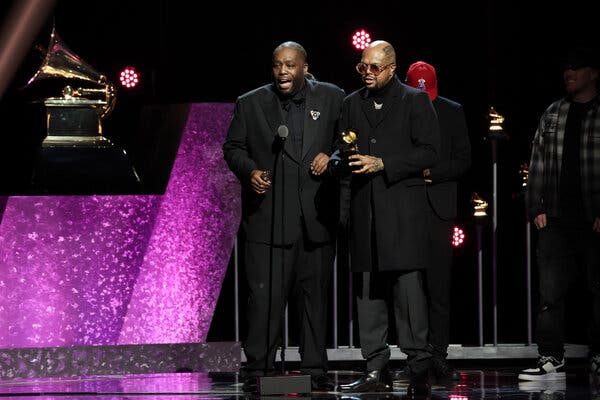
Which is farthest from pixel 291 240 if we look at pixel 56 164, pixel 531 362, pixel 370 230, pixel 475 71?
pixel 475 71

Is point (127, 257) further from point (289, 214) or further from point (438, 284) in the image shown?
point (438, 284)

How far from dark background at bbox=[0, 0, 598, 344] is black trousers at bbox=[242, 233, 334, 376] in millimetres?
2911

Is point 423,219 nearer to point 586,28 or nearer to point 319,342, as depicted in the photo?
point 319,342

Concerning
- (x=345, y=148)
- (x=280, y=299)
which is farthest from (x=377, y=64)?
(x=280, y=299)

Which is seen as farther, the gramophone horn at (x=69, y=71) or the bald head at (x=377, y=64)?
the gramophone horn at (x=69, y=71)

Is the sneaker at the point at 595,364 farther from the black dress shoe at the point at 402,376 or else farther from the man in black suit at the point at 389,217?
the man in black suit at the point at 389,217

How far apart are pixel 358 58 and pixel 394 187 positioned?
3.38m

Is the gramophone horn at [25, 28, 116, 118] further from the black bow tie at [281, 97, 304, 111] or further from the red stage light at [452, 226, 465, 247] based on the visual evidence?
the red stage light at [452, 226, 465, 247]

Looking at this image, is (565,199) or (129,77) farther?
(129,77)

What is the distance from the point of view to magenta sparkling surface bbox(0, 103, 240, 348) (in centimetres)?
527

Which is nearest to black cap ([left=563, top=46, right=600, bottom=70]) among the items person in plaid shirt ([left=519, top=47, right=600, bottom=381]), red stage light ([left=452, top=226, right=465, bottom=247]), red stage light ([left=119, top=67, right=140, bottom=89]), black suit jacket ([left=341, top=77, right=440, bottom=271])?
person in plaid shirt ([left=519, top=47, right=600, bottom=381])

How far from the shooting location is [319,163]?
4355 mm

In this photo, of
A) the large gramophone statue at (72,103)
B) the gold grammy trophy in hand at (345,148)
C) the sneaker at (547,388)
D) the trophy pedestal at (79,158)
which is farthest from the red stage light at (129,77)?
the sneaker at (547,388)

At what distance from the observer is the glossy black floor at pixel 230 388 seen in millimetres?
4270
